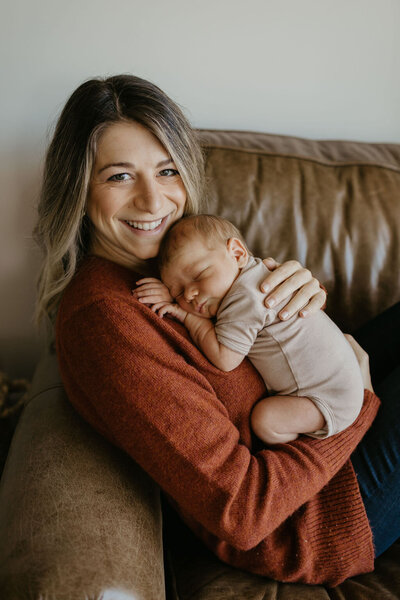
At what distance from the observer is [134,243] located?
114 cm

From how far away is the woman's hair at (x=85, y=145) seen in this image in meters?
1.07

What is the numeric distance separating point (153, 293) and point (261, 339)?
27 centimetres

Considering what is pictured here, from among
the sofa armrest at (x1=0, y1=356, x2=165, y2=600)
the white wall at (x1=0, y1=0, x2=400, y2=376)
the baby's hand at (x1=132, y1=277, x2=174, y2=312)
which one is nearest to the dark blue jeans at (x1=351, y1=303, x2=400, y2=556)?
the sofa armrest at (x1=0, y1=356, x2=165, y2=600)

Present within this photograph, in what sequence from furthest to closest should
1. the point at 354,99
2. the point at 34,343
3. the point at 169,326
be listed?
the point at 34,343, the point at 354,99, the point at 169,326

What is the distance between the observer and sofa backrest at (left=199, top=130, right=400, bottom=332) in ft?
4.72

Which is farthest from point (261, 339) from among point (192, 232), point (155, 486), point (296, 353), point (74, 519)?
point (74, 519)

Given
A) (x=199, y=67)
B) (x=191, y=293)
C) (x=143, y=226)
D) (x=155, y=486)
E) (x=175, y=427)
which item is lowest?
(x=155, y=486)

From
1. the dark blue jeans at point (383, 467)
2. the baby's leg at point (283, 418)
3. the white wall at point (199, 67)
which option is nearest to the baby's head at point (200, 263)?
the baby's leg at point (283, 418)

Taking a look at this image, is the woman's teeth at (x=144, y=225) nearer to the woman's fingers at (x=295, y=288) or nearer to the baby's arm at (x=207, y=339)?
the baby's arm at (x=207, y=339)

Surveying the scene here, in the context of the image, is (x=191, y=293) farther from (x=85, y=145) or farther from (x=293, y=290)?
(x=85, y=145)

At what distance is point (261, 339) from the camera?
106 centimetres

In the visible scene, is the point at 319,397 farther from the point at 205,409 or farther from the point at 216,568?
the point at 216,568

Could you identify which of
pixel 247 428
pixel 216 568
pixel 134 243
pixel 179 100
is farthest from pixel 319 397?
pixel 179 100

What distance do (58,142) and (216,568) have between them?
1.05 m
